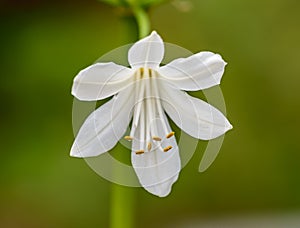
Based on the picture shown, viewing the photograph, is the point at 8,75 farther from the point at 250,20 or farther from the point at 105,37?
the point at 250,20

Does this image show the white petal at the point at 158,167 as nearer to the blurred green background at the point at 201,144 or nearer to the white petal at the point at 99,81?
the white petal at the point at 99,81

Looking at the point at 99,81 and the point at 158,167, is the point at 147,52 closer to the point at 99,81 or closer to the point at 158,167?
the point at 99,81

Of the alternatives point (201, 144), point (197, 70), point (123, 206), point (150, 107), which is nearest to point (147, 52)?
point (197, 70)

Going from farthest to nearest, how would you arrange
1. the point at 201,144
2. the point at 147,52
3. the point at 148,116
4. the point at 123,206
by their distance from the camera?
the point at 201,144 < the point at 123,206 < the point at 148,116 < the point at 147,52

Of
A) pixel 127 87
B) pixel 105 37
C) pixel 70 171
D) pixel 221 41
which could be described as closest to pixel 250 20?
pixel 221 41

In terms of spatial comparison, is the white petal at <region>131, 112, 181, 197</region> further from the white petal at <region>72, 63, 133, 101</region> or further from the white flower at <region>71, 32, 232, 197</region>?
the white petal at <region>72, 63, 133, 101</region>

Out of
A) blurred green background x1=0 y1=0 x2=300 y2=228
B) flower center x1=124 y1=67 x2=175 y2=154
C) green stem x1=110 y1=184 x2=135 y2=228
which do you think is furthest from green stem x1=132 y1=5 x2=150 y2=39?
blurred green background x1=0 y1=0 x2=300 y2=228
